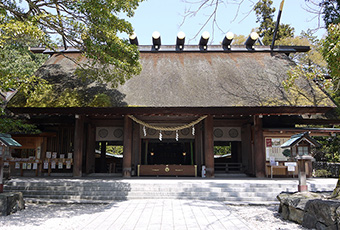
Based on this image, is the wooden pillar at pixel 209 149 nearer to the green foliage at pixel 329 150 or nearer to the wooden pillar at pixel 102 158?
the wooden pillar at pixel 102 158

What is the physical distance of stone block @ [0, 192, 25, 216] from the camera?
6.43 meters

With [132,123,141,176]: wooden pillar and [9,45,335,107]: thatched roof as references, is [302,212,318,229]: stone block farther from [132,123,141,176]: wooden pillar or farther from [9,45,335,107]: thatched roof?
[132,123,141,176]: wooden pillar

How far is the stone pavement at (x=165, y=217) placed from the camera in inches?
207

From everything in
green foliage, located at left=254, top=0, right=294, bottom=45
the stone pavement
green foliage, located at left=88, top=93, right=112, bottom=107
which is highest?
green foliage, located at left=254, top=0, right=294, bottom=45

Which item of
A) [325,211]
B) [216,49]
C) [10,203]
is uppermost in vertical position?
[216,49]

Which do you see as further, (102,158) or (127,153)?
(102,158)

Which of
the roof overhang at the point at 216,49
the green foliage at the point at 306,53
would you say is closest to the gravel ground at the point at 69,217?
the roof overhang at the point at 216,49

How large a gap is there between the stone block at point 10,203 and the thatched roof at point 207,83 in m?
4.99

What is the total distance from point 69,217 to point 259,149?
813cm

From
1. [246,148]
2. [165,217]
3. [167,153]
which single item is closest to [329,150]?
[246,148]

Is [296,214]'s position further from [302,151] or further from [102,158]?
[102,158]

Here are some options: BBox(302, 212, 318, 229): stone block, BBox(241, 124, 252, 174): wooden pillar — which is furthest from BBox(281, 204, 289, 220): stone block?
BBox(241, 124, 252, 174): wooden pillar

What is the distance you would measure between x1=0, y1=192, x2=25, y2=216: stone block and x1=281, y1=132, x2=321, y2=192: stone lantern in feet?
24.3

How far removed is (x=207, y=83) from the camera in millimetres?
11945
